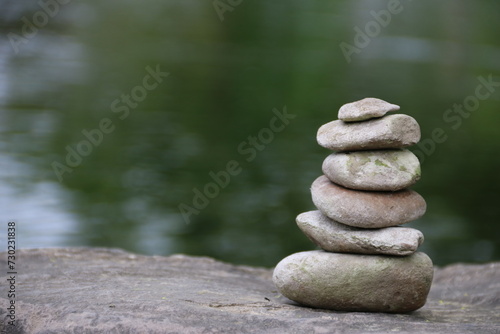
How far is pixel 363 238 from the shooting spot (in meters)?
5.23

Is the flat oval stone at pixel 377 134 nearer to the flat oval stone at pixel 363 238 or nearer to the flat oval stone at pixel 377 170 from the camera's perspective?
the flat oval stone at pixel 377 170

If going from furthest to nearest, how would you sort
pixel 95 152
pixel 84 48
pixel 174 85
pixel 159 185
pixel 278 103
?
pixel 84 48 → pixel 174 85 → pixel 278 103 → pixel 95 152 → pixel 159 185

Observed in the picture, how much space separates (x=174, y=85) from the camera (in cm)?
1878

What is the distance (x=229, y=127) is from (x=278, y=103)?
234cm

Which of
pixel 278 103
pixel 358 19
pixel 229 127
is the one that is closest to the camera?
pixel 229 127

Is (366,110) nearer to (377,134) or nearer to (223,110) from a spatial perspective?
(377,134)

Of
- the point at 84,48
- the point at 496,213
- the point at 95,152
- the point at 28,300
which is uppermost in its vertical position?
the point at 84,48

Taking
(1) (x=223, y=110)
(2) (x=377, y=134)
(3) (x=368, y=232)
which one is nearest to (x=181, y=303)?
(3) (x=368, y=232)

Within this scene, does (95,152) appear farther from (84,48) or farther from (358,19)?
(358,19)

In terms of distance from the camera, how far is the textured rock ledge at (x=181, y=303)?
181 inches

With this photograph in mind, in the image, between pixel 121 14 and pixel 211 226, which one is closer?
A: pixel 211 226

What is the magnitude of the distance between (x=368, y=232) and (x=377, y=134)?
763mm

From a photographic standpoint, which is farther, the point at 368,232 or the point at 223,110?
the point at 223,110

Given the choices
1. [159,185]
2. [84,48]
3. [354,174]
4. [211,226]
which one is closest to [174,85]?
[84,48]
